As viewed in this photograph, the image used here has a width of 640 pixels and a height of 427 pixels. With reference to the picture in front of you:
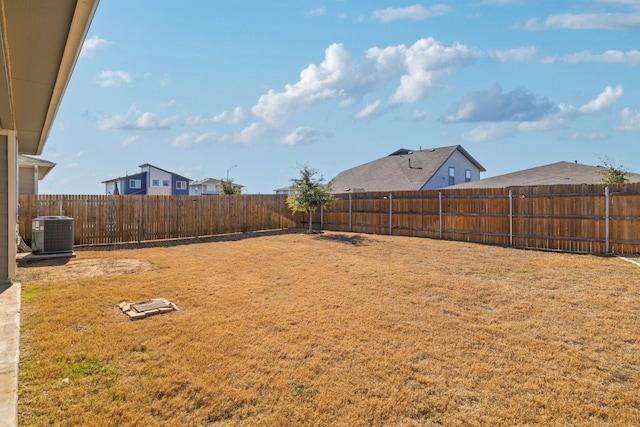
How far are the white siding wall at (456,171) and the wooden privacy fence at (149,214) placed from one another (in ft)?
44.2

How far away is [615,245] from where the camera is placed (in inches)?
355

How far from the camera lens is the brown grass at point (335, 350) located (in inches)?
97.3

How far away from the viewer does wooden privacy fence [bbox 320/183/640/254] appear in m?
8.95

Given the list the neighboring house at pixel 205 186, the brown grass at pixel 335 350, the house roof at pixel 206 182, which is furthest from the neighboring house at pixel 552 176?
the neighboring house at pixel 205 186

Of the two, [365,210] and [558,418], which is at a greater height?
[365,210]

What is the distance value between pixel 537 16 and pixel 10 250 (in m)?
14.6

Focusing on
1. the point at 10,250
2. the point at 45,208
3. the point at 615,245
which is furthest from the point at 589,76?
the point at 45,208

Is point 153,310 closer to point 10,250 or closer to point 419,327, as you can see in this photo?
point 419,327

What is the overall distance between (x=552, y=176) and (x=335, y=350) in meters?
19.9

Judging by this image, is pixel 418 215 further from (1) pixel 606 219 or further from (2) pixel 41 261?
(2) pixel 41 261

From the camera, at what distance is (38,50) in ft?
10.9

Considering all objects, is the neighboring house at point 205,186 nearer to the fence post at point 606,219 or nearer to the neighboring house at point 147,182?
the neighboring house at point 147,182

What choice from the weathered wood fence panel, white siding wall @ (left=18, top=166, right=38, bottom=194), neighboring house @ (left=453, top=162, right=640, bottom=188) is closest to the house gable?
white siding wall @ (left=18, top=166, right=38, bottom=194)

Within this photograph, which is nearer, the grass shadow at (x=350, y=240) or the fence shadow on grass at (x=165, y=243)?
the fence shadow on grass at (x=165, y=243)
